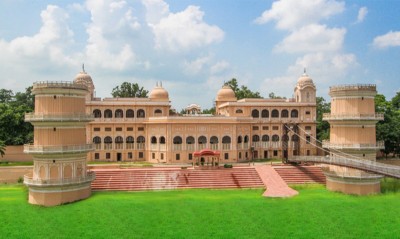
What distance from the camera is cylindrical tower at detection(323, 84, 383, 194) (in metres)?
33.3

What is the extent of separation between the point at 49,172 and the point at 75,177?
75.4 inches

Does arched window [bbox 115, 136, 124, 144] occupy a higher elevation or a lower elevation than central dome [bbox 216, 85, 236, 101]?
lower

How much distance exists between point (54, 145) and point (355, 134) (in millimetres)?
23997

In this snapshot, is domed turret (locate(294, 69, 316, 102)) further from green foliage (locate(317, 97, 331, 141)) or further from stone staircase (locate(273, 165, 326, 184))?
stone staircase (locate(273, 165, 326, 184))

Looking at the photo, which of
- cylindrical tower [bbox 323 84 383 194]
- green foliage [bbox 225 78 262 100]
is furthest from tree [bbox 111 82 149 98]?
cylindrical tower [bbox 323 84 383 194]

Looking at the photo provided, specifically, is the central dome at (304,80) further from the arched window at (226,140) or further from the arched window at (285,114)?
the arched window at (226,140)

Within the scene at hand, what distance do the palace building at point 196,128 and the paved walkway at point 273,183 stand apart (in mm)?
6569

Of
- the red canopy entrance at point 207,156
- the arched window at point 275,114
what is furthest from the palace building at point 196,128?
the red canopy entrance at point 207,156

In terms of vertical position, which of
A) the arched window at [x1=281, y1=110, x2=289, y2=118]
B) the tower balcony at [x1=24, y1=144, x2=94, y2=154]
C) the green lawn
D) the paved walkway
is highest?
the arched window at [x1=281, y1=110, x2=289, y2=118]

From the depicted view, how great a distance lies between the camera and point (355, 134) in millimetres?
34000

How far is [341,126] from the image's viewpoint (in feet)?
113

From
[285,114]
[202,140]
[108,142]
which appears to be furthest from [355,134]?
[108,142]

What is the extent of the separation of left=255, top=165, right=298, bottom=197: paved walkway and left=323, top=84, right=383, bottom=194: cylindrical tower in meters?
4.14

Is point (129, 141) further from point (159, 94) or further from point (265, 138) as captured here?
point (265, 138)
